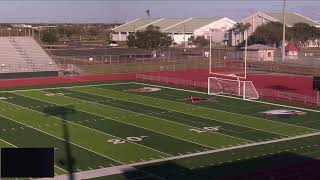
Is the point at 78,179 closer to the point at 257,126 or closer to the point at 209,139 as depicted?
the point at 209,139

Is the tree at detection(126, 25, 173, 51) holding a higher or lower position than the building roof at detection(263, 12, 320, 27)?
lower

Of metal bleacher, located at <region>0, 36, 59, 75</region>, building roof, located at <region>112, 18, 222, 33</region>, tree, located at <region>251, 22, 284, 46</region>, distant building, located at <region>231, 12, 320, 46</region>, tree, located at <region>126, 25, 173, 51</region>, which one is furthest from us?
building roof, located at <region>112, 18, 222, 33</region>

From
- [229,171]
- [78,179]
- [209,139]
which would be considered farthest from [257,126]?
[78,179]

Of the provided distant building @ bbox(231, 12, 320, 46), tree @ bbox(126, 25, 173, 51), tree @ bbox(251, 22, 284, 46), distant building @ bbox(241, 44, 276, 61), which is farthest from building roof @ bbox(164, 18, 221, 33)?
distant building @ bbox(241, 44, 276, 61)

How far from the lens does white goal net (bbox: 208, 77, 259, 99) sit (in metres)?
35.1

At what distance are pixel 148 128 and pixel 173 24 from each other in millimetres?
102736

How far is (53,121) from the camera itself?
2672 cm

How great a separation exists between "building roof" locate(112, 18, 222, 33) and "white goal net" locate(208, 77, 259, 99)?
80193mm

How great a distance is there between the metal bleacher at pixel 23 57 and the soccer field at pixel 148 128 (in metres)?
16.5

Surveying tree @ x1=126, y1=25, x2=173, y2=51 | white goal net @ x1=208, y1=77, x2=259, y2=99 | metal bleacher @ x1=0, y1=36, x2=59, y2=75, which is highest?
tree @ x1=126, y1=25, x2=173, y2=51

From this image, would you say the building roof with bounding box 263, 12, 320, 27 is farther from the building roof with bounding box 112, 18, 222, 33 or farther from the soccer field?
the soccer field

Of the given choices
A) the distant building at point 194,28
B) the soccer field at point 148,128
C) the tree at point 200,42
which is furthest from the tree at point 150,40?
the distant building at point 194,28

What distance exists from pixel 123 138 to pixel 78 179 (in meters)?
6.40

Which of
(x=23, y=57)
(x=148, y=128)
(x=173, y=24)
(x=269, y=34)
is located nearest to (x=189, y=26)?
(x=173, y=24)
